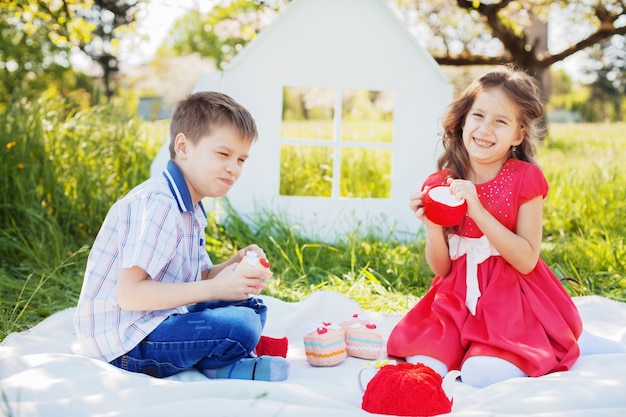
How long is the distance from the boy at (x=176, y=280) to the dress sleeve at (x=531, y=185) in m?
0.94

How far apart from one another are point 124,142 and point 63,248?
4.21 feet

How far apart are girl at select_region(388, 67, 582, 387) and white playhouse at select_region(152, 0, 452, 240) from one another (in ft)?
7.01

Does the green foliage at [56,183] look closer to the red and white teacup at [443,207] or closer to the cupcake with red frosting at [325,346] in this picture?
the cupcake with red frosting at [325,346]

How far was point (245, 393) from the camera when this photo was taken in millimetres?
1834

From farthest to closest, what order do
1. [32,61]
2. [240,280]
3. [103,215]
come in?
[32,61], [103,215], [240,280]

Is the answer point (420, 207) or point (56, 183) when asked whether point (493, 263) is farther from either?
point (56, 183)

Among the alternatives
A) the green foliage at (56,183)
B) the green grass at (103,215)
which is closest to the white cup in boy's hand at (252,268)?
the green grass at (103,215)

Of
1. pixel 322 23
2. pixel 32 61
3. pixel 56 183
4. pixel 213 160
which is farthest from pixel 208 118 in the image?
pixel 32 61

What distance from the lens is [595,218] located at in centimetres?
480

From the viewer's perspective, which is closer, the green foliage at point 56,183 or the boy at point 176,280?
the boy at point 176,280

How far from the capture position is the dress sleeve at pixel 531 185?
241 centimetres

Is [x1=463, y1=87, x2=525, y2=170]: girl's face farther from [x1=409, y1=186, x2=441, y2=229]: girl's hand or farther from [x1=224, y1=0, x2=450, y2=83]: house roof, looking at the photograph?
[x1=224, y1=0, x2=450, y2=83]: house roof

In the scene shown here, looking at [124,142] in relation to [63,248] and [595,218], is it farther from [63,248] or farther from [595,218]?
[595,218]

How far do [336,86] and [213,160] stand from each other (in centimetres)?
281
